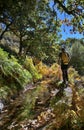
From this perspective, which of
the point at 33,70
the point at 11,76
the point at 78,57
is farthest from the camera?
the point at 78,57

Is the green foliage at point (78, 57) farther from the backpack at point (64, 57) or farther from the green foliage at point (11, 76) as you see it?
the green foliage at point (11, 76)

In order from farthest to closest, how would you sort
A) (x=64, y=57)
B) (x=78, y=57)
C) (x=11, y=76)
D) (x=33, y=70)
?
(x=78, y=57), (x=33, y=70), (x=64, y=57), (x=11, y=76)

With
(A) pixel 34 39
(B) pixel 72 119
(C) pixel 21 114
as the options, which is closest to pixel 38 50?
(A) pixel 34 39

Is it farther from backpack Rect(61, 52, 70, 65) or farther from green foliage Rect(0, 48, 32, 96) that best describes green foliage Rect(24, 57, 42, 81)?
backpack Rect(61, 52, 70, 65)

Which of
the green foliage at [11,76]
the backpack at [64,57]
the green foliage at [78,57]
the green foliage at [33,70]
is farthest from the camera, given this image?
the green foliage at [78,57]

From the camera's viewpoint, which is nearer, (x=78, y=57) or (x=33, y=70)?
(x=33, y=70)

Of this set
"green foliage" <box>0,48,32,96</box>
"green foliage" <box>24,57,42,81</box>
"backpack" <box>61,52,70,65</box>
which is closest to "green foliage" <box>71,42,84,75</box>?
"green foliage" <box>24,57,42,81</box>

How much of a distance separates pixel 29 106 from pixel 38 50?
21.7 m

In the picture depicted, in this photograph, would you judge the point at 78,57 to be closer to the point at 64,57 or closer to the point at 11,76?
the point at 64,57

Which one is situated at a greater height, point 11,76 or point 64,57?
point 64,57

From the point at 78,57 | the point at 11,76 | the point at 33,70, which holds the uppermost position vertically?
the point at 11,76

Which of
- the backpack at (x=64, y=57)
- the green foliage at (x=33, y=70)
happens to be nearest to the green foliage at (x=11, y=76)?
the backpack at (x=64, y=57)

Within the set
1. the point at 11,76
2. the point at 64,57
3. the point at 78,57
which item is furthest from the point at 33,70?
the point at 78,57

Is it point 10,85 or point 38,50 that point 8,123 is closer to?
point 10,85
